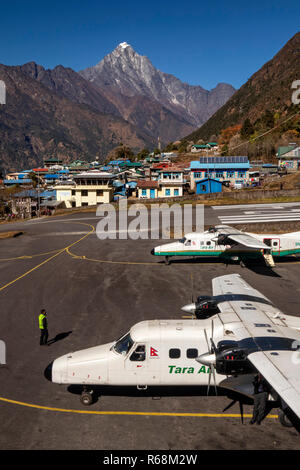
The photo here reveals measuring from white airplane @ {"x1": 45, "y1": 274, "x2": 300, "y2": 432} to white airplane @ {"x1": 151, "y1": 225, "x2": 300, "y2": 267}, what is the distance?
1732 centimetres

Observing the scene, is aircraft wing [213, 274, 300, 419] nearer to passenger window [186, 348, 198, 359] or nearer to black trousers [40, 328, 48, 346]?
passenger window [186, 348, 198, 359]

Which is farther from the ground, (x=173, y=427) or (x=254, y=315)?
(x=254, y=315)

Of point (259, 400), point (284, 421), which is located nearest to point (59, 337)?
point (259, 400)

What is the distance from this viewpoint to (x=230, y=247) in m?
31.6

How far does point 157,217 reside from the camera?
6091 centimetres

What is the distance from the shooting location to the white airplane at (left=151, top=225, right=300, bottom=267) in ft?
102

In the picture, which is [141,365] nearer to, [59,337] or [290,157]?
[59,337]

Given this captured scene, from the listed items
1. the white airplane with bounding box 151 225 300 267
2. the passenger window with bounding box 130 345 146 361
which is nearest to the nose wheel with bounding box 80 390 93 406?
the passenger window with bounding box 130 345 146 361

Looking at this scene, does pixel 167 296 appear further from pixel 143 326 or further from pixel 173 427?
pixel 173 427

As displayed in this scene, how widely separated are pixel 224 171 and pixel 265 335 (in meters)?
91.6

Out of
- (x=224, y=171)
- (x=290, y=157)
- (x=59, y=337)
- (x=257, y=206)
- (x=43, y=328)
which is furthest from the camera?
(x=290, y=157)
